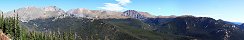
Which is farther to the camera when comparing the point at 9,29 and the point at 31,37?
the point at 31,37

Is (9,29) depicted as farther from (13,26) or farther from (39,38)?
(39,38)

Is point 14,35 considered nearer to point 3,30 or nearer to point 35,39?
point 3,30

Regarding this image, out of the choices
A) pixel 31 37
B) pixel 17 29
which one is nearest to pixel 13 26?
pixel 17 29

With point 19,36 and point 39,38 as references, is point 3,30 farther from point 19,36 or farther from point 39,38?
point 39,38

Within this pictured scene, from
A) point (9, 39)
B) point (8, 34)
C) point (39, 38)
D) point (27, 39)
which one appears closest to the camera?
point (9, 39)

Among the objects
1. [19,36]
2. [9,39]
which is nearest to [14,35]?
[19,36]

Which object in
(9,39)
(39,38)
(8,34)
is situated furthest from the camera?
(39,38)

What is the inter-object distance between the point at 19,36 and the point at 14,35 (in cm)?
186

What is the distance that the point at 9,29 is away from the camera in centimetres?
15475

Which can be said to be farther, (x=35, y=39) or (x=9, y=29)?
(x=35, y=39)

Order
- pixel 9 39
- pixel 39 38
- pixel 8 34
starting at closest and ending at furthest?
pixel 9 39 → pixel 8 34 → pixel 39 38

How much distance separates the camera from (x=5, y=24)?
6171 inches

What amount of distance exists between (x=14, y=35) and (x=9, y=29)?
9.42 ft

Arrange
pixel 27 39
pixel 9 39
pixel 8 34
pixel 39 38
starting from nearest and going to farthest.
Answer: pixel 9 39, pixel 8 34, pixel 27 39, pixel 39 38
